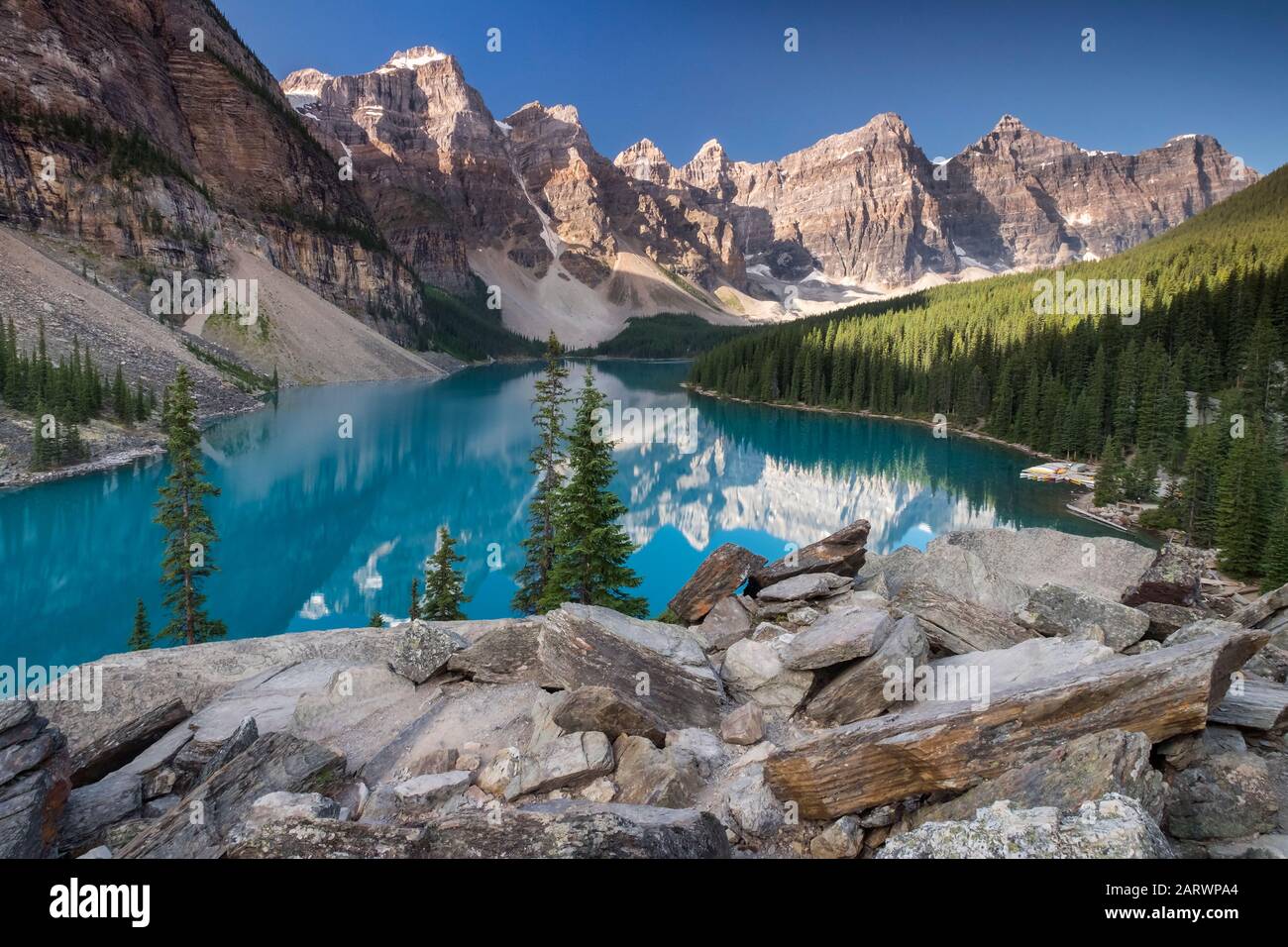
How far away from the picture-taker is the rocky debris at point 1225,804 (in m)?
5.41

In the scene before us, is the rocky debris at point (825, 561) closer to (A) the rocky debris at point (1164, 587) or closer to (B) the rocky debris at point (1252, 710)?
(A) the rocky debris at point (1164, 587)

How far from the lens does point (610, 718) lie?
28.6 ft

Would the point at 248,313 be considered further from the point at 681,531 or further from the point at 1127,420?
the point at 1127,420

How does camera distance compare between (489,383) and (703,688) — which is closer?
(703,688)

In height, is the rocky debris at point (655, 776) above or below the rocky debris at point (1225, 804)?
below

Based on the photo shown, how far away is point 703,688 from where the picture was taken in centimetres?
988

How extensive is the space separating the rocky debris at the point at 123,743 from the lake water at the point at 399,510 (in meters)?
16.3

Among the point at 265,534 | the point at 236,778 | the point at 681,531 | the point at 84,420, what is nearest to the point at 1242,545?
the point at 681,531

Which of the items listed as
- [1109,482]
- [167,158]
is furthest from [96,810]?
[167,158]

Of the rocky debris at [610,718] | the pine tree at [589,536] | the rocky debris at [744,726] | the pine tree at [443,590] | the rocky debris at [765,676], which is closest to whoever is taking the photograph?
the rocky debris at [610,718]

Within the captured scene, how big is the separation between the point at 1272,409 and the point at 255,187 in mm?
167520

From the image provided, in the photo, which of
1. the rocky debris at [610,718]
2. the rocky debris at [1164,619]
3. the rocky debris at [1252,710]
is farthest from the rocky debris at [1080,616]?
the rocky debris at [610,718]

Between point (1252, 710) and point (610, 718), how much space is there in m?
7.18

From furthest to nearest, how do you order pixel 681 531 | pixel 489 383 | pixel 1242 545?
pixel 489 383 < pixel 681 531 < pixel 1242 545
